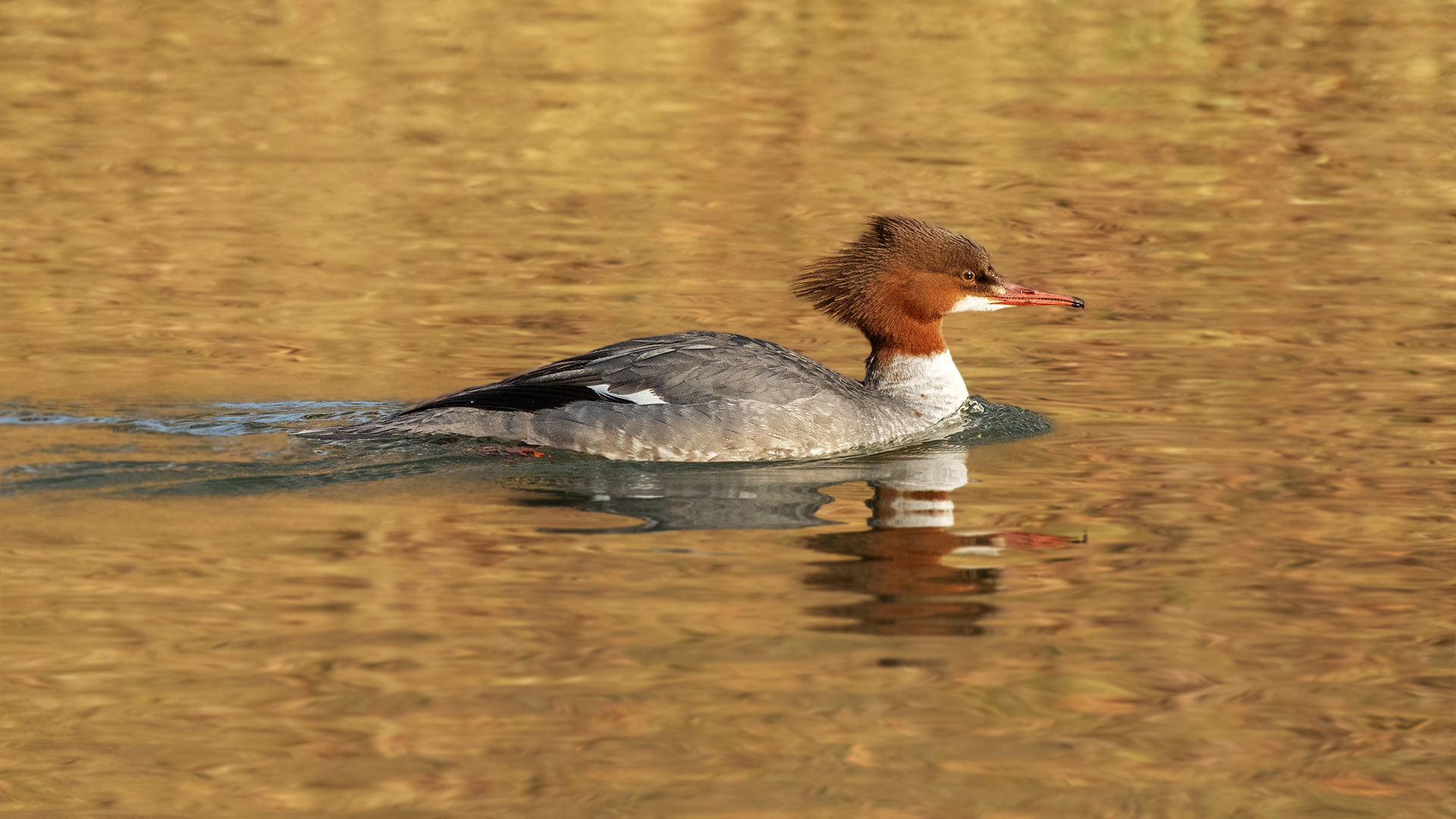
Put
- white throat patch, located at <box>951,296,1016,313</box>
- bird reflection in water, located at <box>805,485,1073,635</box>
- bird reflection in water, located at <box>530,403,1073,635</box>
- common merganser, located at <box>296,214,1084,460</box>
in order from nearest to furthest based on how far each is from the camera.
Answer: bird reflection in water, located at <box>805,485,1073,635</box> < bird reflection in water, located at <box>530,403,1073,635</box> < common merganser, located at <box>296,214,1084,460</box> < white throat patch, located at <box>951,296,1016,313</box>

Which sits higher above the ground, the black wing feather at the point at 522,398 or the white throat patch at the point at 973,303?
the white throat patch at the point at 973,303

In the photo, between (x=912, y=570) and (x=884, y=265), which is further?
(x=884, y=265)

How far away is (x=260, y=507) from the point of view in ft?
26.2

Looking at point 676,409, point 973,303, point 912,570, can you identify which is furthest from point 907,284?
point 912,570

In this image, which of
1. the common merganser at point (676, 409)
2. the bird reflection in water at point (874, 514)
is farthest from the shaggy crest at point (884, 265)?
the bird reflection in water at point (874, 514)

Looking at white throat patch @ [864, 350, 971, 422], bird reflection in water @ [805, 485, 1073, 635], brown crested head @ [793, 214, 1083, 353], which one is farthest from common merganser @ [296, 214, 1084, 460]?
bird reflection in water @ [805, 485, 1073, 635]

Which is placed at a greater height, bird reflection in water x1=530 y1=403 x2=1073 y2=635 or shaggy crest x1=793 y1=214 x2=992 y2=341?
shaggy crest x1=793 y1=214 x2=992 y2=341

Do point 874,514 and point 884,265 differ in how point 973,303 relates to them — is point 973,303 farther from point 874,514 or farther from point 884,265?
point 874,514

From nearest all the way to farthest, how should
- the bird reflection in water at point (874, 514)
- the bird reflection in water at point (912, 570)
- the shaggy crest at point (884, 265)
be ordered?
the bird reflection in water at point (912, 570), the bird reflection in water at point (874, 514), the shaggy crest at point (884, 265)

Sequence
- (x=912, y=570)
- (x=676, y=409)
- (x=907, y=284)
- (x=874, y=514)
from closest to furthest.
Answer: (x=912, y=570) < (x=874, y=514) < (x=676, y=409) < (x=907, y=284)

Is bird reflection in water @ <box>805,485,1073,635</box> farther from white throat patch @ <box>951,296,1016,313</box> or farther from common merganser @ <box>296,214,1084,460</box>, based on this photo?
white throat patch @ <box>951,296,1016,313</box>

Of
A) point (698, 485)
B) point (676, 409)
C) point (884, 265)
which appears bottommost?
point (698, 485)

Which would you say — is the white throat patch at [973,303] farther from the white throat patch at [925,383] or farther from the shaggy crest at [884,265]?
the white throat patch at [925,383]

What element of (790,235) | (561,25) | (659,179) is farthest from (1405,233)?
(561,25)
